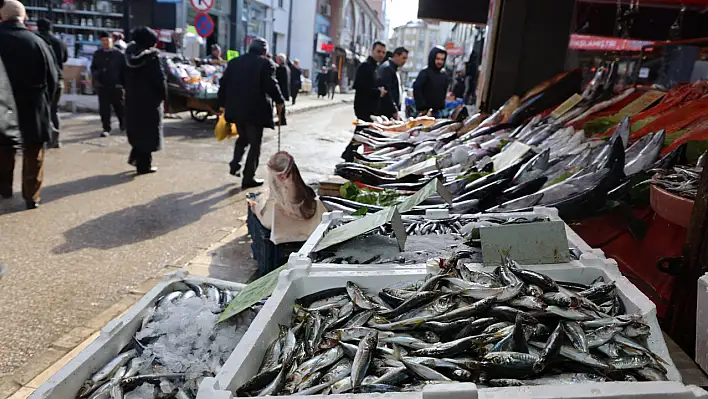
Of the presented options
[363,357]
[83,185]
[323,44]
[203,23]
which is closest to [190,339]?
[363,357]

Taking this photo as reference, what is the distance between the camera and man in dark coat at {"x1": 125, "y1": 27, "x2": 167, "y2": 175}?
7293 mm

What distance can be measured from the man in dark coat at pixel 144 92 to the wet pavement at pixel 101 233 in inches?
23.2

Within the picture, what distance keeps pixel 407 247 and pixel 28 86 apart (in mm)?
5275

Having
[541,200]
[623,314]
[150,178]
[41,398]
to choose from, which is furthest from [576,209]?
[150,178]

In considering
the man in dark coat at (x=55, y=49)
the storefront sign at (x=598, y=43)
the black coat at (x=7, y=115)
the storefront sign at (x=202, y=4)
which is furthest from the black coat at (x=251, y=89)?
the storefront sign at (x=598, y=43)

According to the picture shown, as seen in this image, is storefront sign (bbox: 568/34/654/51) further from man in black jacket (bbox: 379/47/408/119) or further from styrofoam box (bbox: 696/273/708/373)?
styrofoam box (bbox: 696/273/708/373)

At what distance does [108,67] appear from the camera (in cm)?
999

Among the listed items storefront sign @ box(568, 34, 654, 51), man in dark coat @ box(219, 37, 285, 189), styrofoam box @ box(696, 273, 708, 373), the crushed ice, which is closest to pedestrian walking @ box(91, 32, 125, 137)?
man in dark coat @ box(219, 37, 285, 189)

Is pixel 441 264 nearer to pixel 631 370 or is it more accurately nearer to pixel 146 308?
pixel 631 370

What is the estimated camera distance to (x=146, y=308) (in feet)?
8.11

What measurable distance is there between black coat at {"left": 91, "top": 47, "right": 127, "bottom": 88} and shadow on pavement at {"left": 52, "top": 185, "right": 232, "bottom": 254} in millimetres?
4696

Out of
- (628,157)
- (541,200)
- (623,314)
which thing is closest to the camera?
(623,314)

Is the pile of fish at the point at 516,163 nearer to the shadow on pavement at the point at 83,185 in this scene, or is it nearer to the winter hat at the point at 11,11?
the shadow on pavement at the point at 83,185

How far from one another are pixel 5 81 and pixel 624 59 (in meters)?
11.7
